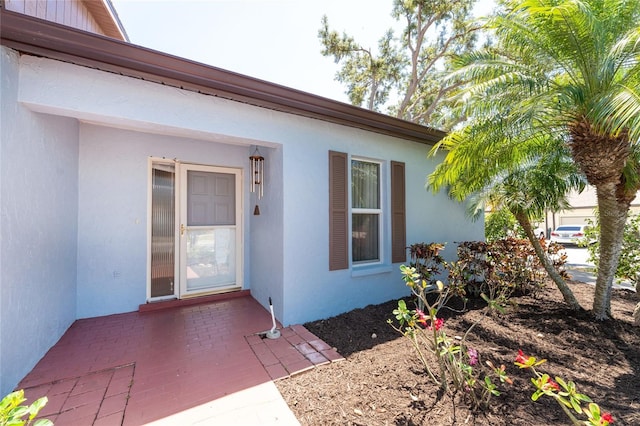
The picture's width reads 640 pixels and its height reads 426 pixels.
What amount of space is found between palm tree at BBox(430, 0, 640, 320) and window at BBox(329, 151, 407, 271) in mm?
1252

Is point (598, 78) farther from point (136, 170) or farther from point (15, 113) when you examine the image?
point (136, 170)

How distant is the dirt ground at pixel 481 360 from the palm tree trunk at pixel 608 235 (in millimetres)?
316

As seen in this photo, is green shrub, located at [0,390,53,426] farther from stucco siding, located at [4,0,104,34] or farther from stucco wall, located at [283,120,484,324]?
stucco siding, located at [4,0,104,34]

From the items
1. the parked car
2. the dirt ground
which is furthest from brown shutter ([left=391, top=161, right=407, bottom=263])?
the parked car

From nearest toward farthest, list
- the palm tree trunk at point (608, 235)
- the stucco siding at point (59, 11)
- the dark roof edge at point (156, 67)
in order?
the dark roof edge at point (156, 67)
the stucco siding at point (59, 11)
the palm tree trunk at point (608, 235)

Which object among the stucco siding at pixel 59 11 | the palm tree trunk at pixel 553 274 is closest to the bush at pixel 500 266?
the palm tree trunk at pixel 553 274

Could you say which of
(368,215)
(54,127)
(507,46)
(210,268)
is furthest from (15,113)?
(507,46)

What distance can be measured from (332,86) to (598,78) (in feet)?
38.4

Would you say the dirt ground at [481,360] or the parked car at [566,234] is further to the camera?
the parked car at [566,234]

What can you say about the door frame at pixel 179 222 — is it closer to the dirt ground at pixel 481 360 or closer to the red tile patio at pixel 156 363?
the red tile patio at pixel 156 363

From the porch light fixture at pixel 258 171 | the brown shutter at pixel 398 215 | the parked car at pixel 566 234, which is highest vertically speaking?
the porch light fixture at pixel 258 171

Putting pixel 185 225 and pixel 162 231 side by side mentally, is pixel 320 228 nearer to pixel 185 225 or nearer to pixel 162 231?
pixel 185 225

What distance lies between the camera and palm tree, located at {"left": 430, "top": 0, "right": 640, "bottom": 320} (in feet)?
10.4

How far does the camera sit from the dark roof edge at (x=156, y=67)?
7.94ft
